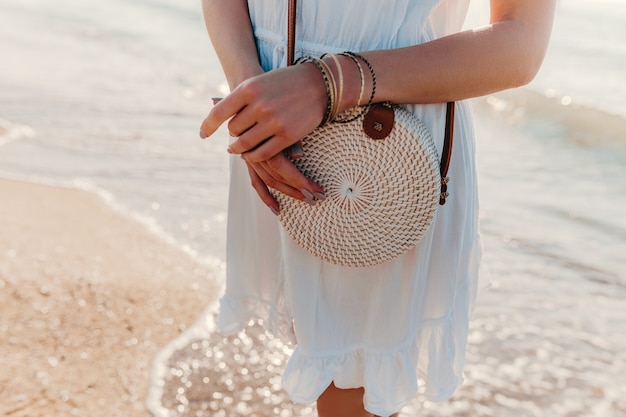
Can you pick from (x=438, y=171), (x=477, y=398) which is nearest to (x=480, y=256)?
(x=438, y=171)

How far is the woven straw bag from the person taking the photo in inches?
53.9

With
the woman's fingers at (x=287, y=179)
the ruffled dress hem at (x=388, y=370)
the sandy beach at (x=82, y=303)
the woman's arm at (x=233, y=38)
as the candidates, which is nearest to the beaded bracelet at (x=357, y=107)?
the woman's fingers at (x=287, y=179)

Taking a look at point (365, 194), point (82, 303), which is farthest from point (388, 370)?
point (82, 303)

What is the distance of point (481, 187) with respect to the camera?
5234 millimetres

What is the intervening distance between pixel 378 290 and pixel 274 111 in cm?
49

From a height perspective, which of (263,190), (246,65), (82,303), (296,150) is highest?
(246,65)

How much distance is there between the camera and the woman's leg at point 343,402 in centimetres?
171

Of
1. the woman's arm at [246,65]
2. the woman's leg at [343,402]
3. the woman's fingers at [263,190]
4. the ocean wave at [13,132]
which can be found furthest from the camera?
the ocean wave at [13,132]

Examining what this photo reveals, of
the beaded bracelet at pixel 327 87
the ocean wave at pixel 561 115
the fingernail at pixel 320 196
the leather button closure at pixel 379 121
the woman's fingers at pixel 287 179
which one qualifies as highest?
the beaded bracelet at pixel 327 87

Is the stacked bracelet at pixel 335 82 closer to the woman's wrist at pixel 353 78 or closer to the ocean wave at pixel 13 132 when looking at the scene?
the woman's wrist at pixel 353 78

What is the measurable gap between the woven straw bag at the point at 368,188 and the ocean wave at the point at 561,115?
6.11 m

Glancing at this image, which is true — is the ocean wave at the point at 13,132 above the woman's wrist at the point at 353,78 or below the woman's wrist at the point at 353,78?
below

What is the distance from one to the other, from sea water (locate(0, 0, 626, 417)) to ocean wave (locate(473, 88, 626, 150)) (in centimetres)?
2

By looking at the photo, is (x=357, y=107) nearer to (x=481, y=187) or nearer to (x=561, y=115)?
(x=481, y=187)
